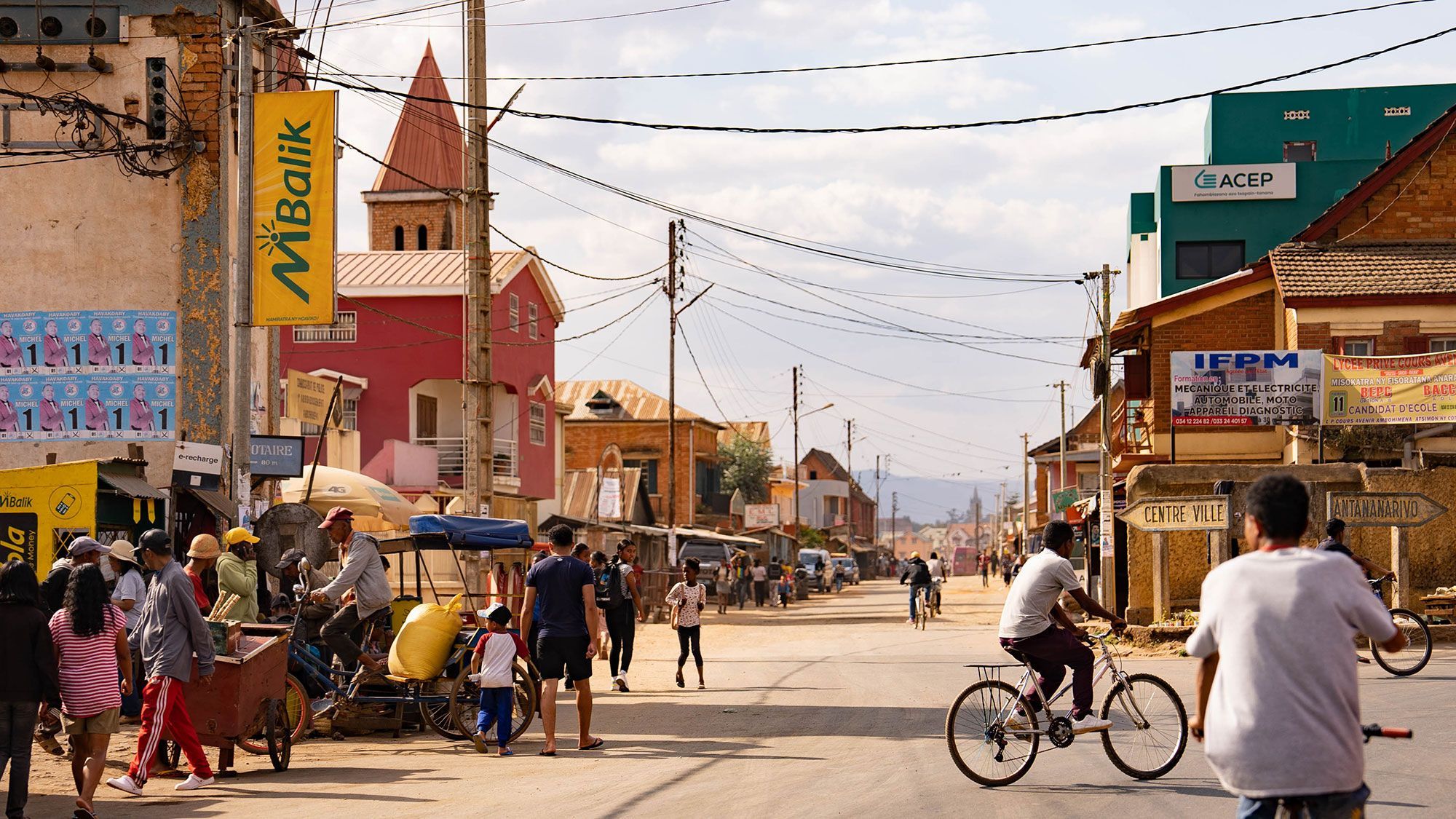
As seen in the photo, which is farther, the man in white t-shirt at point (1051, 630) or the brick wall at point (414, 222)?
the brick wall at point (414, 222)

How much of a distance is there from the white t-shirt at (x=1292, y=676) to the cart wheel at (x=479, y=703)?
8955mm

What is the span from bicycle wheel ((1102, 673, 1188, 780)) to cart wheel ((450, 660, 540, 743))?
17.4ft

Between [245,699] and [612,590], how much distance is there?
26.7 feet

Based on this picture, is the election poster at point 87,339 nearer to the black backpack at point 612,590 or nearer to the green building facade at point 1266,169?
the black backpack at point 612,590

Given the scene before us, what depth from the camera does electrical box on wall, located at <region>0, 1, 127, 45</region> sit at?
64.2 ft

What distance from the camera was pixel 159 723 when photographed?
10.5 m

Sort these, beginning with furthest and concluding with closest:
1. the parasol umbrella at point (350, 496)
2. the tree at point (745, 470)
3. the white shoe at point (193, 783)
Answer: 1. the tree at point (745, 470)
2. the parasol umbrella at point (350, 496)
3. the white shoe at point (193, 783)

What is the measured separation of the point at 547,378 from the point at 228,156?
27.6 m

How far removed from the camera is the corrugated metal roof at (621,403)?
73.0 m

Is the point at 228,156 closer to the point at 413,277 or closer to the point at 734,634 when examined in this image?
the point at 734,634

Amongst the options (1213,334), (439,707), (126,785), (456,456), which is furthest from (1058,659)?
(456,456)

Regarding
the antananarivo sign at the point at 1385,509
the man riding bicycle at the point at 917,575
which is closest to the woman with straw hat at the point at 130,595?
the antananarivo sign at the point at 1385,509

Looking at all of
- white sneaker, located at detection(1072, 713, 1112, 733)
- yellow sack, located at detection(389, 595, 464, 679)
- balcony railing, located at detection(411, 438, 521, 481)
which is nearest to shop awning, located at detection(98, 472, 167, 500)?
yellow sack, located at detection(389, 595, 464, 679)

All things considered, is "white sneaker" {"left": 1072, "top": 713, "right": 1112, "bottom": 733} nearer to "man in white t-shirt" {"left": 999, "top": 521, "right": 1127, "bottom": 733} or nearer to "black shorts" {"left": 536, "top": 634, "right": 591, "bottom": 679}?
"man in white t-shirt" {"left": 999, "top": 521, "right": 1127, "bottom": 733}
